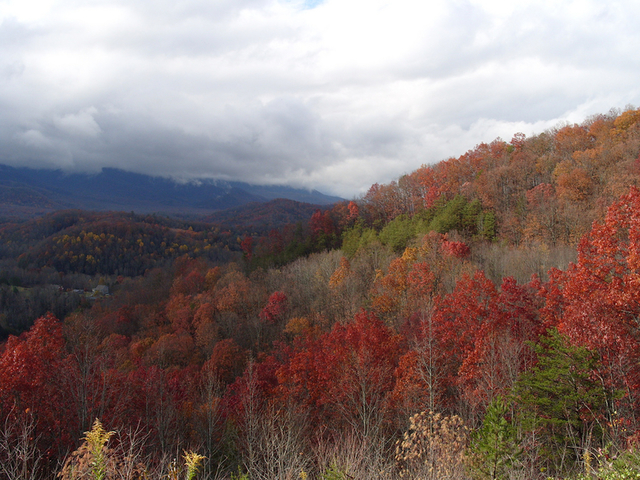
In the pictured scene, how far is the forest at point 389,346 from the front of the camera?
12.1 meters

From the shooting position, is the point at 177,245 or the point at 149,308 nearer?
the point at 149,308

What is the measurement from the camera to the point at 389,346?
31.2 metres

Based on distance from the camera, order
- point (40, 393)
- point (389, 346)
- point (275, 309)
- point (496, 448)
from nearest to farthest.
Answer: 1. point (496, 448)
2. point (40, 393)
3. point (389, 346)
4. point (275, 309)

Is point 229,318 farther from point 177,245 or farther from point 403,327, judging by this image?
point 177,245

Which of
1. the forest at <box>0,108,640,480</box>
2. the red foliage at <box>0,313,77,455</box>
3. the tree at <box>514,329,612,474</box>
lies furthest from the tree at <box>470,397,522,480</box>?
the red foliage at <box>0,313,77,455</box>

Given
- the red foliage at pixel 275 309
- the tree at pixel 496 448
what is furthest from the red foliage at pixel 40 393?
the red foliage at pixel 275 309

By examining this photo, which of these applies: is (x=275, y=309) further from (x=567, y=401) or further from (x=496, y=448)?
(x=496, y=448)

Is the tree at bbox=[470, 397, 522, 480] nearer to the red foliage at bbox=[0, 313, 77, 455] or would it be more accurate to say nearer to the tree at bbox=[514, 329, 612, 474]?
the tree at bbox=[514, 329, 612, 474]

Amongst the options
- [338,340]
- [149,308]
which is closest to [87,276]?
[149,308]

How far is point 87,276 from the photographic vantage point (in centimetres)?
12144

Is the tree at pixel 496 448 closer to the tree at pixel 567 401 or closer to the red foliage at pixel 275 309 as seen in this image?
the tree at pixel 567 401

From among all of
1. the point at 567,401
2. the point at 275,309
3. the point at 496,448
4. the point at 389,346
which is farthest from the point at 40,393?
the point at 275,309

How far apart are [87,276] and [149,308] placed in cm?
6801

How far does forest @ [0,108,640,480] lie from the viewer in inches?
476
